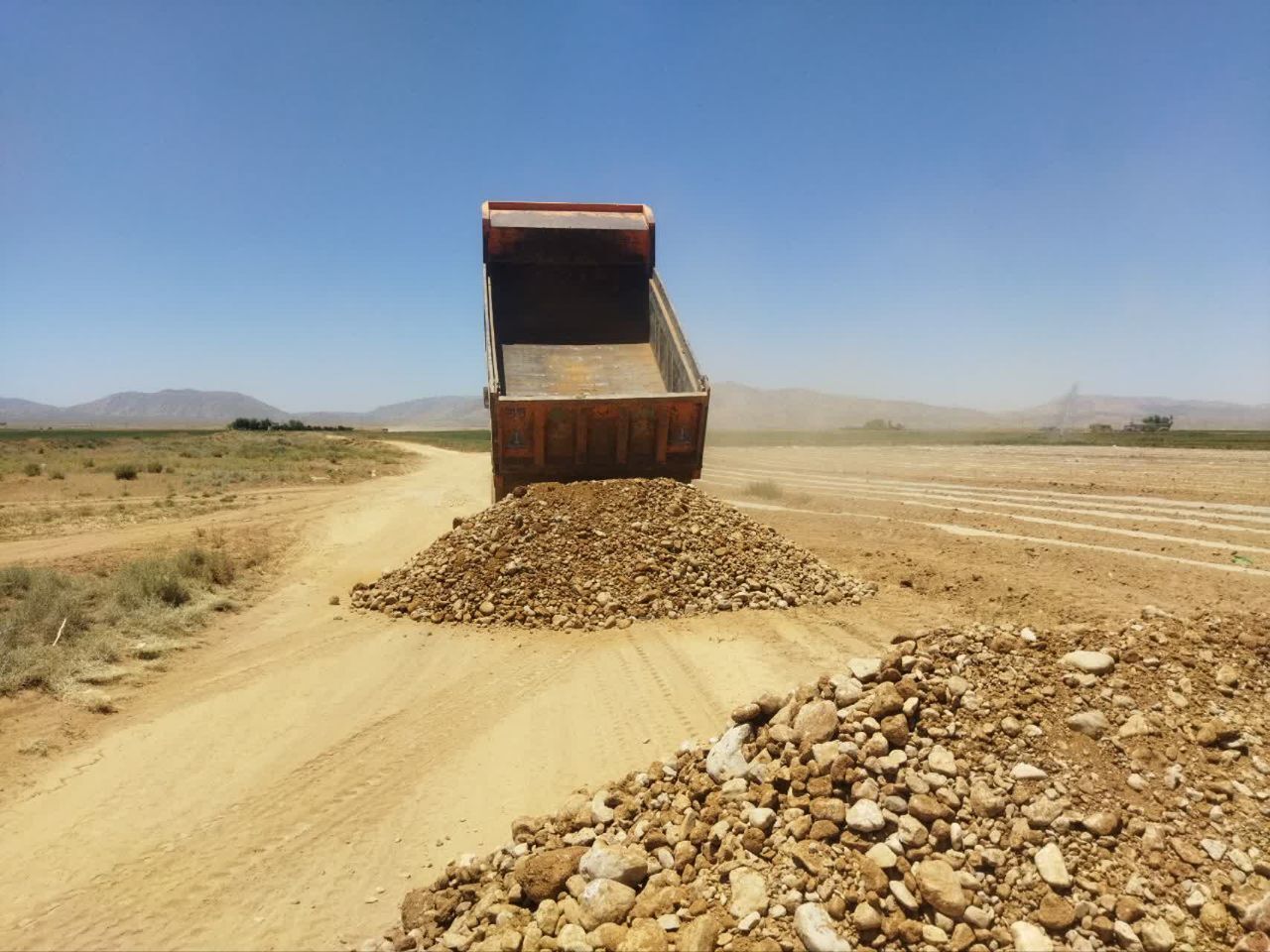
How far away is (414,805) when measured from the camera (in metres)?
3.89

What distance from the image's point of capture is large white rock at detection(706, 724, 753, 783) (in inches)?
134

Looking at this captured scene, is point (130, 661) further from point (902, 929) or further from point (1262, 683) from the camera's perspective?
point (1262, 683)

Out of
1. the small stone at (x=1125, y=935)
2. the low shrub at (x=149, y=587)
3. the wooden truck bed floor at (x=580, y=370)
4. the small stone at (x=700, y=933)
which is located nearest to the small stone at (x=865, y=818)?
the small stone at (x=700, y=933)

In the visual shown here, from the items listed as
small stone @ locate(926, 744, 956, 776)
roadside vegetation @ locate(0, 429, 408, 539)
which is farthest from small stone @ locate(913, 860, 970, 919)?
roadside vegetation @ locate(0, 429, 408, 539)

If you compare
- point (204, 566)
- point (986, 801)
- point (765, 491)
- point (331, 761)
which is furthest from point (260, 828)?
point (765, 491)

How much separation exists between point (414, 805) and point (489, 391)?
5.08 m

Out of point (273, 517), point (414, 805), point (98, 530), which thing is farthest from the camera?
point (273, 517)

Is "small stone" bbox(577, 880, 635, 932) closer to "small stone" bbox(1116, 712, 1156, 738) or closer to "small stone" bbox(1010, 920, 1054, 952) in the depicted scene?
"small stone" bbox(1010, 920, 1054, 952)

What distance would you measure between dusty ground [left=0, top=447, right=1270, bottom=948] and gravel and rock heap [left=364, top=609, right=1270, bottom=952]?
2.06 feet

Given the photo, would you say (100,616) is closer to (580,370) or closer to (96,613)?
(96,613)

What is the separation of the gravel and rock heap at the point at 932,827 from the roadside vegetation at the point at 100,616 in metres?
4.60

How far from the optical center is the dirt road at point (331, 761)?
3.20 meters

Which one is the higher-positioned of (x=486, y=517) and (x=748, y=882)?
(x=486, y=517)

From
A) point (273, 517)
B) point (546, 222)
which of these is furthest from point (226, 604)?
point (546, 222)
